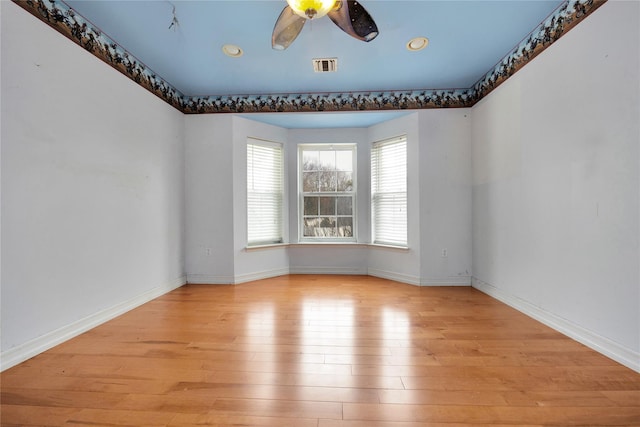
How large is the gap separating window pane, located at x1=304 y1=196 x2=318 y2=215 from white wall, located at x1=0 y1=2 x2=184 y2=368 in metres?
2.08

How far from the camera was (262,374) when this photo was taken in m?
1.66

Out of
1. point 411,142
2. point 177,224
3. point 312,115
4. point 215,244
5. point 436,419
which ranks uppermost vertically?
point 312,115

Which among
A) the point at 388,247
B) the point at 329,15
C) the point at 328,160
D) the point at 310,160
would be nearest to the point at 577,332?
the point at 388,247

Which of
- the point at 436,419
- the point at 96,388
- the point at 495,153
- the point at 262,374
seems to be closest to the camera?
the point at 436,419

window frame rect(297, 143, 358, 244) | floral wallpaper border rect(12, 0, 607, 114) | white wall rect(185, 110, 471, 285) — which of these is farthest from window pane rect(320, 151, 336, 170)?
floral wallpaper border rect(12, 0, 607, 114)

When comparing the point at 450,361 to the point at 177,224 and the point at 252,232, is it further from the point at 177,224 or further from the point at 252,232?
the point at 177,224

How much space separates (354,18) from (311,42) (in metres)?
0.99

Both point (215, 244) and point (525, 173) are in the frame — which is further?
point (215, 244)

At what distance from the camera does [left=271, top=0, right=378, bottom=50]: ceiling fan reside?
163 centimetres

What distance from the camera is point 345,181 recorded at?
4.28m

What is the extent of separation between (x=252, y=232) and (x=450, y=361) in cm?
300

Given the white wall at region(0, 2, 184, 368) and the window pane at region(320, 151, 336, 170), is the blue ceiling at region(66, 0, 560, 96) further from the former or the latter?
the window pane at region(320, 151, 336, 170)

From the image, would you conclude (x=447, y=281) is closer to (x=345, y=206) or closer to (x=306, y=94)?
(x=345, y=206)

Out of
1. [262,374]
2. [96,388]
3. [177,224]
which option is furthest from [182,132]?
[262,374]
